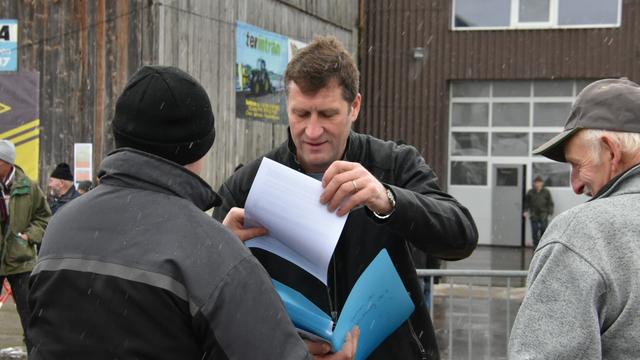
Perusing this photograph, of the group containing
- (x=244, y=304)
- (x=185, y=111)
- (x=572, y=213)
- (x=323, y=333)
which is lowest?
(x=323, y=333)

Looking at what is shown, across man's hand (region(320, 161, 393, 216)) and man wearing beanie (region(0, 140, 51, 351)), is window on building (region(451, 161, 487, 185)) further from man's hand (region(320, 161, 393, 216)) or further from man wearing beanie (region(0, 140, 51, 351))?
man's hand (region(320, 161, 393, 216))

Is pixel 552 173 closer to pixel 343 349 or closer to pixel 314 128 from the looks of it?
pixel 314 128

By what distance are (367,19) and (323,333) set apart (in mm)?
17482

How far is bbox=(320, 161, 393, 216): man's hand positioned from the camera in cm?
188

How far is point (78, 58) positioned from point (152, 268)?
1071 centimetres

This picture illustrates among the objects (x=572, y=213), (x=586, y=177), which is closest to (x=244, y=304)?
(x=572, y=213)

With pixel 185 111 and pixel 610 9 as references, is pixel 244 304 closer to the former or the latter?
pixel 185 111

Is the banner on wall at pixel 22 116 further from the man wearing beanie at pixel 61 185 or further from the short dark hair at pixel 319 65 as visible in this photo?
the short dark hair at pixel 319 65

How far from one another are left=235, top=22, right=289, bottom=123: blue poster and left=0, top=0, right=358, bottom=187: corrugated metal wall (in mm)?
234

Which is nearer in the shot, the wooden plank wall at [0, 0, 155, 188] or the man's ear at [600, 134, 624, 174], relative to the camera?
the man's ear at [600, 134, 624, 174]

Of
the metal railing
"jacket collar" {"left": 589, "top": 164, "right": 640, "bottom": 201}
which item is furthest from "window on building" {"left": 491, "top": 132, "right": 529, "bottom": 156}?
"jacket collar" {"left": 589, "top": 164, "right": 640, "bottom": 201}

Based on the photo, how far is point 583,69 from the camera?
697 inches

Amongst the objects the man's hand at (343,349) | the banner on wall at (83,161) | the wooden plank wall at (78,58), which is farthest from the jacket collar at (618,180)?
the banner on wall at (83,161)

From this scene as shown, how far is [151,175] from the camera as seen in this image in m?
1.64
